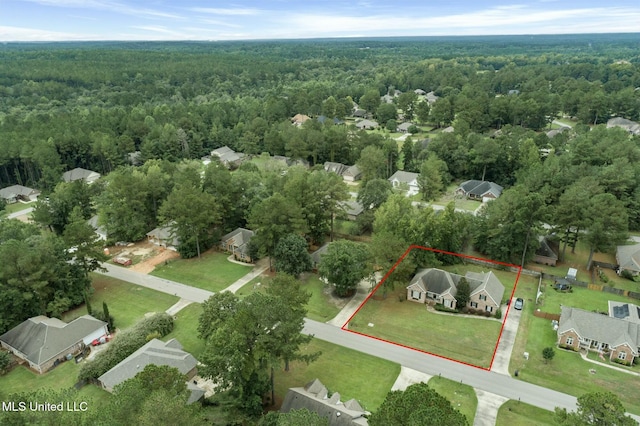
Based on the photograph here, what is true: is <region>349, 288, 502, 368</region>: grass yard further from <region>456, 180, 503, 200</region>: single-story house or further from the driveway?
<region>456, 180, 503, 200</region>: single-story house

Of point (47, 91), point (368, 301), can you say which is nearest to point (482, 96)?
point (368, 301)

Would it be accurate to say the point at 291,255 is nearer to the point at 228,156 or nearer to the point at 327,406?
the point at 327,406

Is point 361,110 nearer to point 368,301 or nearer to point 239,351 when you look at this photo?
point 368,301

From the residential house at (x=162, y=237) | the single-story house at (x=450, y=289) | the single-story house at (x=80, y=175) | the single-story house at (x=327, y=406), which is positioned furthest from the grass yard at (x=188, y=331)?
the single-story house at (x=80, y=175)

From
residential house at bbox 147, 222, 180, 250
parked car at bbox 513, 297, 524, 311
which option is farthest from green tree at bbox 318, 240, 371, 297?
residential house at bbox 147, 222, 180, 250

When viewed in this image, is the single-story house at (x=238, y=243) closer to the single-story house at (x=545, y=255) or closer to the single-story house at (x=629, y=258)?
the single-story house at (x=545, y=255)
